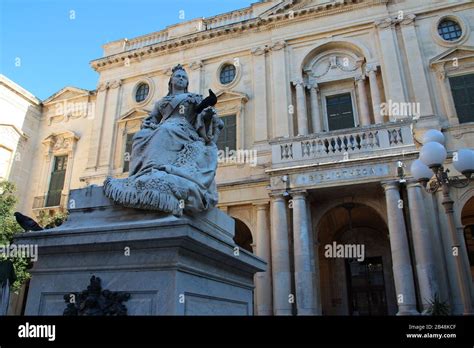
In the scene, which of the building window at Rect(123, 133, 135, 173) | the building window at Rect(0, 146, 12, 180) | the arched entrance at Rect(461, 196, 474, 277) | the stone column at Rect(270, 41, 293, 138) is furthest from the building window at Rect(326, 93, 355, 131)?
the building window at Rect(0, 146, 12, 180)

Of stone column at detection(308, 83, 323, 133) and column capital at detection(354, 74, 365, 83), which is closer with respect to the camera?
column capital at detection(354, 74, 365, 83)

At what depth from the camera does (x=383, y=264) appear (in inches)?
667

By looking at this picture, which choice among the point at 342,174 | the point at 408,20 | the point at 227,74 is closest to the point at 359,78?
the point at 408,20

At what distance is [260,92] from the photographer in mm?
19266

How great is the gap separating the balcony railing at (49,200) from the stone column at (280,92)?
39.6 feet

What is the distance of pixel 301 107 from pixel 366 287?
8.33 metres

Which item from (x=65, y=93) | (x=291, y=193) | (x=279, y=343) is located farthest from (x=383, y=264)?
(x=65, y=93)

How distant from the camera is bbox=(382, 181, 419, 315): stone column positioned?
1216cm

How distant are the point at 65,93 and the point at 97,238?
79.8 feet

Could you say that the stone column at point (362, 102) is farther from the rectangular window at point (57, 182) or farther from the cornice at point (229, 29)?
the rectangular window at point (57, 182)

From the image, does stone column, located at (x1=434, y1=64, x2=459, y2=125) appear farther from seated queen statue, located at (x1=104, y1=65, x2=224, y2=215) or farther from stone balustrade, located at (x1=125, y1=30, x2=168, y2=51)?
stone balustrade, located at (x1=125, y1=30, x2=168, y2=51)

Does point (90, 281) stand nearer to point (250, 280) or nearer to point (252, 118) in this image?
point (250, 280)

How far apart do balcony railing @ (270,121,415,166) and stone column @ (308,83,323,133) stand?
133 inches

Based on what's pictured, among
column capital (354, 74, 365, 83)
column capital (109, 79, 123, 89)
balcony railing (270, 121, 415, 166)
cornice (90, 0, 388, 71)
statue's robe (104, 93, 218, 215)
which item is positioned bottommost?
statue's robe (104, 93, 218, 215)
